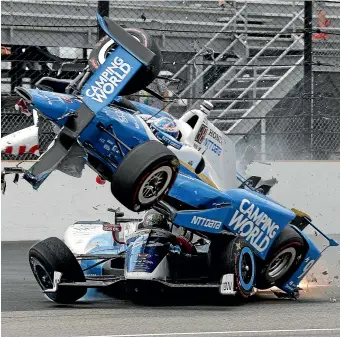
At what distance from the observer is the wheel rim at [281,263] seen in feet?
27.2

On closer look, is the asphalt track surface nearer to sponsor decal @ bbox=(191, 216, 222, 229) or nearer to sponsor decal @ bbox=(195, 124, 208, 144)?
sponsor decal @ bbox=(191, 216, 222, 229)

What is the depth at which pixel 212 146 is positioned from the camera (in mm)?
8484

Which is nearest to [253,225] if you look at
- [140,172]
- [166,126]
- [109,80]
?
[166,126]

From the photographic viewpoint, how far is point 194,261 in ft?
26.2

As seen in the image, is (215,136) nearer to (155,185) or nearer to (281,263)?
(281,263)

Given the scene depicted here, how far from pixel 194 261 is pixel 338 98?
5.83m

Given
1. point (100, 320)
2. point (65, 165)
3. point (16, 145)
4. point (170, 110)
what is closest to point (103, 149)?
point (65, 165)

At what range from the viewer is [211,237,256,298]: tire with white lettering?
7773mm

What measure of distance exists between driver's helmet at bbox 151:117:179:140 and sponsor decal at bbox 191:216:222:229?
27.8 inches

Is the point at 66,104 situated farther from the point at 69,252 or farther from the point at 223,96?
the point at 223,96

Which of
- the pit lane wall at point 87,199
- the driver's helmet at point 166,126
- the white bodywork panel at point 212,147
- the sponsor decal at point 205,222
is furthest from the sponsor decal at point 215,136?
the pit lane wall at point 87,199

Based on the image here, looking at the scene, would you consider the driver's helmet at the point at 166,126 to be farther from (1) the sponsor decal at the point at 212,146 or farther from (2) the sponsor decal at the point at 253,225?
(2) the sponsor decal at the point at 253,225

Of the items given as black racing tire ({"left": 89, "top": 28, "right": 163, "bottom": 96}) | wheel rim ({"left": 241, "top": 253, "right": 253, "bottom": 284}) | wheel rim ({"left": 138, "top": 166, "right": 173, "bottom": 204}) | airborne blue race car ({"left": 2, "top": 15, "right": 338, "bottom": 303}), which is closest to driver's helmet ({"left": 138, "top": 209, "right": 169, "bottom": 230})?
airborne blue race car ({"left": 2, "top": 15, "right": 338, "bottom": 303})

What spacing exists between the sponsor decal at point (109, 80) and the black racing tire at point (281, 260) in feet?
6.01
